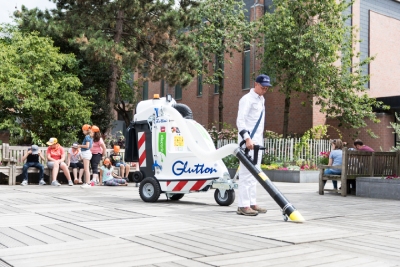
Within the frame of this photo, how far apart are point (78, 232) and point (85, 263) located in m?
1.67

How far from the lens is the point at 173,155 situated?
381 inches

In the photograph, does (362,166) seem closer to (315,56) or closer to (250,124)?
(250,124)

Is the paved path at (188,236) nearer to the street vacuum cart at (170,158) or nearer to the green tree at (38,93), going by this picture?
the street vacuum cart at (170,158)

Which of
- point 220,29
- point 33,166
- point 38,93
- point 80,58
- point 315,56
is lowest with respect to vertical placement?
point 33,166

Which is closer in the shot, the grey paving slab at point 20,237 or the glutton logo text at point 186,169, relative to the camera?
the grey paving slab at point 20,237

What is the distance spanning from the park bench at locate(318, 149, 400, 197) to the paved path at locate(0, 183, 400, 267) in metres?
2.82

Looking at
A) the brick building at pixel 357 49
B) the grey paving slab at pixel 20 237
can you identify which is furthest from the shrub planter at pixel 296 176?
the grey paving slab at pixel 20 237

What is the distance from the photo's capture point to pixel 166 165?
973 centimetres

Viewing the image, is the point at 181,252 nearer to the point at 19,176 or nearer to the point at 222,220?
the point at 222,220

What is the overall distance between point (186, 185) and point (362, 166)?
5.03 metres

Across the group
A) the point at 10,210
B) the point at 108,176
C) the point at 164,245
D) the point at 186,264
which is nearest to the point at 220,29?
the point at 108,176

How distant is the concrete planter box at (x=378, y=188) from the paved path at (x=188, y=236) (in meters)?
2.11

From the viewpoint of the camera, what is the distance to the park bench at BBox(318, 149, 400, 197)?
12266mm

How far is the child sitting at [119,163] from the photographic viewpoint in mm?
16686
